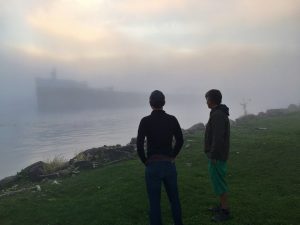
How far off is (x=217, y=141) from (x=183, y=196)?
3447 millimetres

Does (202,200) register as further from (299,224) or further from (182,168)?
(182,168)

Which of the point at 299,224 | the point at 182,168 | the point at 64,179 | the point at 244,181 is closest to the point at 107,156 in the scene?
the point at 64,179

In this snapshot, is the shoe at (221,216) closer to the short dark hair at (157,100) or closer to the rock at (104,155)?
the short dark hair at (157,100)

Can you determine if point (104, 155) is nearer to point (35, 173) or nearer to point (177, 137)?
point (35, 173)

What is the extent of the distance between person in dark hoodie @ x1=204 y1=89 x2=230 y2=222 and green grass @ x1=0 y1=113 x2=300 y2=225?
43.2 inches

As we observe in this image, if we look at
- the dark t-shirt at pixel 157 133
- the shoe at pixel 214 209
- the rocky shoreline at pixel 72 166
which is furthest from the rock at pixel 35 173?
the dark t-shirt at pixel 157 133

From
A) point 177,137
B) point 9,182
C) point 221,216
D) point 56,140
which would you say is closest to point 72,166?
point 9,182

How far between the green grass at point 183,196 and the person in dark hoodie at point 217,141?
110 centimetres

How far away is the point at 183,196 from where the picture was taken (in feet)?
34.1

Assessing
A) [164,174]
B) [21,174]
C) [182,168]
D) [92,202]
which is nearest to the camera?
[164,174]

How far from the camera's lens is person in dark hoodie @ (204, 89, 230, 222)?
751cm

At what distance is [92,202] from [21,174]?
754 centimetres

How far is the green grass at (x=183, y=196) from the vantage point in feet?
29.0

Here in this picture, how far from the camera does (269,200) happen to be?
31.3ft
